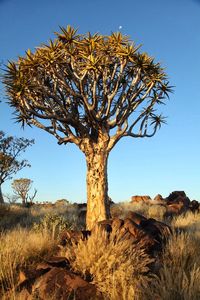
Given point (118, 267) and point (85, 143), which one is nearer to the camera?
point (118, 267)

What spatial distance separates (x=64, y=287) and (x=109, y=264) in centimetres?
75

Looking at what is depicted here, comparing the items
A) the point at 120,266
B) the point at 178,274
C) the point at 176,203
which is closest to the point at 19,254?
the point at 120,266

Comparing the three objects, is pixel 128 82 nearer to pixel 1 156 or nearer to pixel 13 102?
pixel 13 102

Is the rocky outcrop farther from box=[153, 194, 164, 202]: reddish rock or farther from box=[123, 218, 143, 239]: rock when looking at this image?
box=[153, 194, 164, 202]: reddish rock

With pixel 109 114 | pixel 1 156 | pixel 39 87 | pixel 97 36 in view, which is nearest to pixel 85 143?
pixel 109 114

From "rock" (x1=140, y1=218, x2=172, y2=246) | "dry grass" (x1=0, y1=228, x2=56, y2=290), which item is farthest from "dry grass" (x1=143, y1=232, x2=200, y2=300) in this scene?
"dry grass" (x1=0, y1=228, x2=56, y2=290)

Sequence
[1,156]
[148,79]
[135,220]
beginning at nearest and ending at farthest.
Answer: [135,220] < [148,79] < [1,156]

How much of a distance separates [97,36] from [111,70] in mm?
1383

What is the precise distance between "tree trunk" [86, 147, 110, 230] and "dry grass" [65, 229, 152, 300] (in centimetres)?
634

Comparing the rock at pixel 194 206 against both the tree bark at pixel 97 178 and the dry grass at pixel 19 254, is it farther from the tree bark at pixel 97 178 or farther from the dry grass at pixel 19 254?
the dry grass at pixel 19 254

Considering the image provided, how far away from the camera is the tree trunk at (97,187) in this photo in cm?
1372

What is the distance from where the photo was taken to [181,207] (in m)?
20.2

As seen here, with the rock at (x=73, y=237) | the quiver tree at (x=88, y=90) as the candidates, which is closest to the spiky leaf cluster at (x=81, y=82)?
the quiver tree at (x=88, y=90)

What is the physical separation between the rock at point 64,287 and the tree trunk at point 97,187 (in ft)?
23.5
